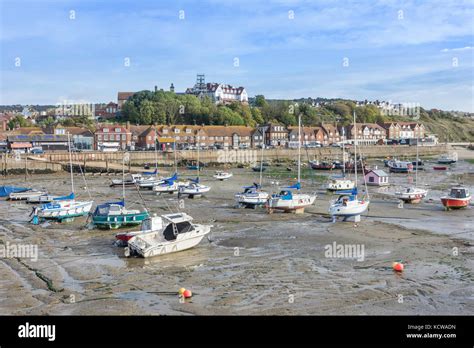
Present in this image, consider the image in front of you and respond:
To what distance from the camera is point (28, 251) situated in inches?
998

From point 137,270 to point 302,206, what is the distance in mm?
17929

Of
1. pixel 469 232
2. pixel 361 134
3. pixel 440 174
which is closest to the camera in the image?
pixel 469 232

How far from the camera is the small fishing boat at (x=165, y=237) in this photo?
2384cm

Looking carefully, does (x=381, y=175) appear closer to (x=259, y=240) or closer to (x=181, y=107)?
(x=259, y=240)

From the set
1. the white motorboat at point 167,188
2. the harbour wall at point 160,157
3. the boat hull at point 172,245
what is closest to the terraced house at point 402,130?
the harbour wall at point 160,157

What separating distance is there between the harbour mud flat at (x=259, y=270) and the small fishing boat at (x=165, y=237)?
48cm

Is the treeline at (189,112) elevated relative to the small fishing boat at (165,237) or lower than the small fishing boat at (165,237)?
elevated

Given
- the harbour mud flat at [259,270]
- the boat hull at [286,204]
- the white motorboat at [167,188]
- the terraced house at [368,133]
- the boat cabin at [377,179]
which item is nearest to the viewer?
the harbour mud flat at [259,270]

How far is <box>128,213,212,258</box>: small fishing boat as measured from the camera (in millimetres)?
23842

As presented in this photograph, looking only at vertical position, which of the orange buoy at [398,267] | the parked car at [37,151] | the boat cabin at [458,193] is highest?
the parked car at [37,151]

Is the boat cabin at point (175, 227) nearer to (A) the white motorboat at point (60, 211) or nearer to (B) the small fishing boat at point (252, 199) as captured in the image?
(A) the white motorboat at point (60, 211)

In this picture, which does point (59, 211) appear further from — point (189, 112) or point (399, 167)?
point (189, 112)
